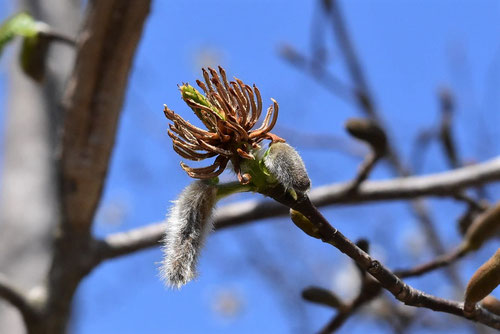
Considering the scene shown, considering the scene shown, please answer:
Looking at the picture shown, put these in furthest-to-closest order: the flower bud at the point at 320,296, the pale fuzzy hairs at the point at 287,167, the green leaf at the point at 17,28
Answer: the green leaf at the point at 17,28 < the flower bud at the point at 320,296 < the pale fuzzy hairs at the point at 287,167

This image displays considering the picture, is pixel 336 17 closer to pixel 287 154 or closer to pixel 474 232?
pixel 474 232

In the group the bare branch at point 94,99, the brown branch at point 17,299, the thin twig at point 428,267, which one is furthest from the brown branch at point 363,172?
the brown branch at point 17,299

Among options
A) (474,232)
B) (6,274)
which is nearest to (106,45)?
(474,232)

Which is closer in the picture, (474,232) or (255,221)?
(474,232)

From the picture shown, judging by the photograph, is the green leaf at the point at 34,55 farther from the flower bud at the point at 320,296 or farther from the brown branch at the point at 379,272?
the brown branch at the point at 379,272

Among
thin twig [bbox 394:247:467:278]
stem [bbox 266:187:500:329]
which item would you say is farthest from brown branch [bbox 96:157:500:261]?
stem [bbox 266:187:500:329]
